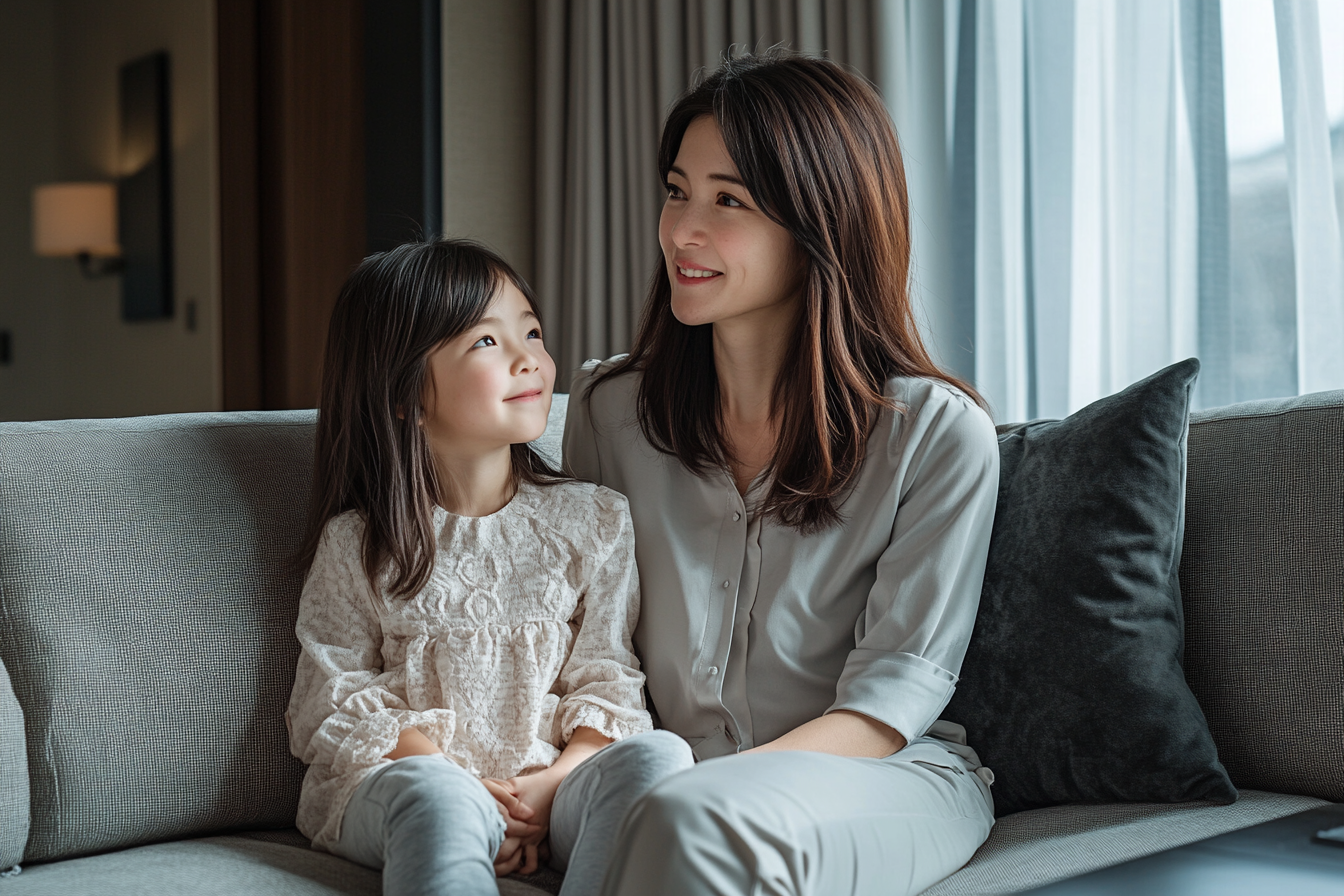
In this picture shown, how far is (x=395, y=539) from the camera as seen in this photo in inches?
53.3

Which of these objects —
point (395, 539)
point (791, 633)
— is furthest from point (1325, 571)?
point (395, 539)

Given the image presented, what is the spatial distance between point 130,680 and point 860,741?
32.0 inches

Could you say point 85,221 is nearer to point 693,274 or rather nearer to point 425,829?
point 693,274

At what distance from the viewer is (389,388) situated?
4.63ft

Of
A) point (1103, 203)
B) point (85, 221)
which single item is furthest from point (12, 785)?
point (85, 221)

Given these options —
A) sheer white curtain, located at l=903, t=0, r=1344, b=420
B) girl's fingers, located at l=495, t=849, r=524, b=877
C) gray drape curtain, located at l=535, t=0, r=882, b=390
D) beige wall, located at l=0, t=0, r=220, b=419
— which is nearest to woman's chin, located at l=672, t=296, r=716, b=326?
girl's fingers, located at l=495, t=849, r=524, b=877

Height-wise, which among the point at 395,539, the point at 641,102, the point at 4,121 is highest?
the point at 4,121

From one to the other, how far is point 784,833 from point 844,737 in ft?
1.01

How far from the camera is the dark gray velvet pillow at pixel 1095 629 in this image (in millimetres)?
1243

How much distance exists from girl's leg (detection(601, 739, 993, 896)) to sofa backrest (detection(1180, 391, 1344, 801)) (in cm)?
40

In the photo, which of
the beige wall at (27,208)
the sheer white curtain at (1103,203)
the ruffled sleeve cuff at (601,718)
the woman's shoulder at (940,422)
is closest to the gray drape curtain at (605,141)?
the sheer white curtain at (1103,203)

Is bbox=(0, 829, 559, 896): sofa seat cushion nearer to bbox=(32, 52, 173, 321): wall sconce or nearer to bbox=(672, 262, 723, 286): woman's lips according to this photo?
bbox=(672, 262, 723, 286): woman's lips

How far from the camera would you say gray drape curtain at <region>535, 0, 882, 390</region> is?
9.37 feet

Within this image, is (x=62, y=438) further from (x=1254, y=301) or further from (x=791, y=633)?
(x=1254, y=301)
